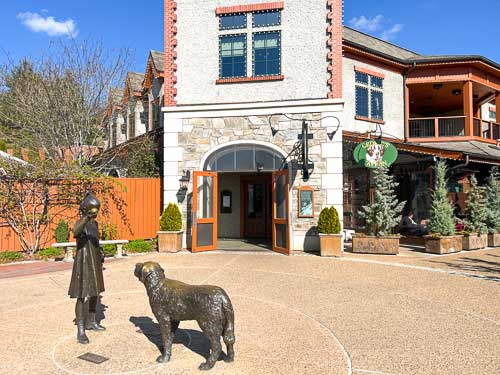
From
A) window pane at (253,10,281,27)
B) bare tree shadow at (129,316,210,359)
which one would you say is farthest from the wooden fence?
bare tree shadow at (129,316,210,359)

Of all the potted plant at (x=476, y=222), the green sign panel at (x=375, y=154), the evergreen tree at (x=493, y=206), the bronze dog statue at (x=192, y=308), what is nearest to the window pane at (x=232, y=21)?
the green sign panel at (x=375, y=154)

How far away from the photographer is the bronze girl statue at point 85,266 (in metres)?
4.16

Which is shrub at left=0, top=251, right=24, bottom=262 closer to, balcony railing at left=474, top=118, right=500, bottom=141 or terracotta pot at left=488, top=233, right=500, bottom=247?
terracotta pot at left=488, top=233, right=500, bottom=247

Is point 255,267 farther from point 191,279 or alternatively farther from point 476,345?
point 476,345

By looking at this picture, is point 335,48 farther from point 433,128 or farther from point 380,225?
point 433,128

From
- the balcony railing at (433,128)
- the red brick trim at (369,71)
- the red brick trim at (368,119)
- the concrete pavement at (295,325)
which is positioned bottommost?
the concrete pavement at (295,325)

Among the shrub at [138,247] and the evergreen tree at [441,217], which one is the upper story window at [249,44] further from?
the evergreen tree at [441,217]

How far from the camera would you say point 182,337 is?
4367mm

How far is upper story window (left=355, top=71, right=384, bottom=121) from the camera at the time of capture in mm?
15367

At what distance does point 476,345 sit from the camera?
13.6 feet

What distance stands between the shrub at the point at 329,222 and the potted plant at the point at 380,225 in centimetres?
123

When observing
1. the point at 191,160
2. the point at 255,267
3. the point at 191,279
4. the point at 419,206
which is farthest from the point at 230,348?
the point at 419,206

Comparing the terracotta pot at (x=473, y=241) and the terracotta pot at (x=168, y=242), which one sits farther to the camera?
the terracotta pot at (x=473, y=241)

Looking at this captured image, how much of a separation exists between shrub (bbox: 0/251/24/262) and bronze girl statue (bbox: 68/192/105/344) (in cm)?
643
